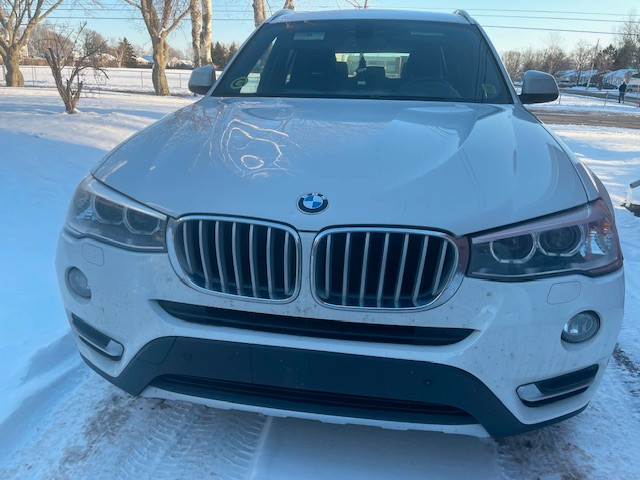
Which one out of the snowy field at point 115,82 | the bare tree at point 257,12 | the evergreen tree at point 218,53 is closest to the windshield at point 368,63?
the bare tree at point 257,12

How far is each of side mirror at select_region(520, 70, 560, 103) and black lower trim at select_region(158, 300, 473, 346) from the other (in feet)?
7.38

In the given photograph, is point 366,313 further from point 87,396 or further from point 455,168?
point 87,396

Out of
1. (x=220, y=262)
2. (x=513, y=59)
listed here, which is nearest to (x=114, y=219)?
(x=220, y=262)

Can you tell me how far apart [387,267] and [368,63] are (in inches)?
82.5

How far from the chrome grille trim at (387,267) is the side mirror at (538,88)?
6.99 feet

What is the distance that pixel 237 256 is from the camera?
6.03 ft

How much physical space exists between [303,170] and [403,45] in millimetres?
1962

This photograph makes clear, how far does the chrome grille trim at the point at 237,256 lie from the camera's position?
1.81 metres

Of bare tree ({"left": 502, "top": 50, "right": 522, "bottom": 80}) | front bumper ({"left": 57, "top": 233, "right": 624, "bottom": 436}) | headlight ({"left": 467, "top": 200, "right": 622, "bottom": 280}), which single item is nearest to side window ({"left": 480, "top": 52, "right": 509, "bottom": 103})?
headlight ({"left": 467, "top": 200, "right": 622, "bottom": 280})

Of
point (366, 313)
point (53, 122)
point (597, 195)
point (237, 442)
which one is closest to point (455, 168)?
point (597, 195)

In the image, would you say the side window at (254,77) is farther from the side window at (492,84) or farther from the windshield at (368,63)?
the side window at (492,84)

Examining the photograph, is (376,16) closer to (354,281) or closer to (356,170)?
(356,170)

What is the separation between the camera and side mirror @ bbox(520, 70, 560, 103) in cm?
349

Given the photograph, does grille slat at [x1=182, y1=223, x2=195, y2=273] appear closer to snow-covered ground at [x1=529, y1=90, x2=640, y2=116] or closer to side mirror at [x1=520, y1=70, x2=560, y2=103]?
side mirror at [x1=520, y1=70, x2=560, y2=103]
